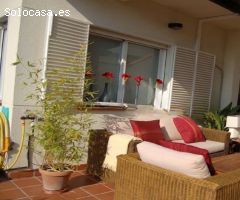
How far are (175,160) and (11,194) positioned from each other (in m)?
2.04

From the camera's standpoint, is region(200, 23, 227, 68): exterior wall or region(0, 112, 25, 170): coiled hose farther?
region(200, 23, 227, 68): exterior wall

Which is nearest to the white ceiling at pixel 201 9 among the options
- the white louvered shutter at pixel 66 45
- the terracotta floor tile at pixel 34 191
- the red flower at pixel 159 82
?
the red flower at pixel 159 82

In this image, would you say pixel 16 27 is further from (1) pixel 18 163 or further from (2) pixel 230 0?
(2) pixel 230 0

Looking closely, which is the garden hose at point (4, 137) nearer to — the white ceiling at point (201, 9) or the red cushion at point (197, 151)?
the red cushion at point (197, 151)

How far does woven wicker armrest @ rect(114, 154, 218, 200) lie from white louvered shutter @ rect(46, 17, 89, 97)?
1.72m

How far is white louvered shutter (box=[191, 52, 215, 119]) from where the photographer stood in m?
6.07

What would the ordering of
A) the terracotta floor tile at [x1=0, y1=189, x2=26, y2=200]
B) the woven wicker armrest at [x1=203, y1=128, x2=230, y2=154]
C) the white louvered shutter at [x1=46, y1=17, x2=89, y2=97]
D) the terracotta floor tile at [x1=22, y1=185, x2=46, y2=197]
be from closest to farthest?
the terracotta floor tile at [x1=0, y1=189, x2=26, y2=200], the terracotta floor tile at [x1=22, y1=185, x2=46, y2=197], the white louvered shutter at [x1=46, y1=17, x2=89, y2=97], the woven wicker armrest at [x1=203, y1=128, x2=230, y2=154]

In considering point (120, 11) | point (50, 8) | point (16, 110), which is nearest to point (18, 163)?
point (16, 110)

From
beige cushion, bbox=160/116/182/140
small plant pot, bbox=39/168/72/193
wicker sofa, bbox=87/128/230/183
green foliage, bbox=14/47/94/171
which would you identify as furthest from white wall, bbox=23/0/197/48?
small plant pot, bbox=39/168/72/193

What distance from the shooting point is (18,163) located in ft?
13.3

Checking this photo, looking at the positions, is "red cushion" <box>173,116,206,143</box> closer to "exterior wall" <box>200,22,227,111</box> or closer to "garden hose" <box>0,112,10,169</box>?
"exterior wall" <box>200,22,227,111</box>

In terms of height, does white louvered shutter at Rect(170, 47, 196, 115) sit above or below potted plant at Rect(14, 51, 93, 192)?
above

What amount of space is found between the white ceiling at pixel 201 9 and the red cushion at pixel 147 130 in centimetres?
214

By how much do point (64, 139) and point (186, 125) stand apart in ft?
7.70
